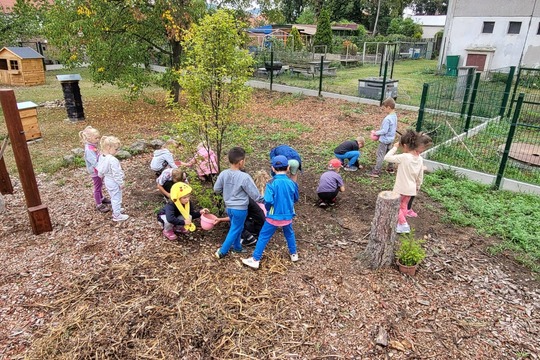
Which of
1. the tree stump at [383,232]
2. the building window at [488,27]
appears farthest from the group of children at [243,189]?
the building window at [488,27]

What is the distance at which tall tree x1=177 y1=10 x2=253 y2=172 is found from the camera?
188 inches

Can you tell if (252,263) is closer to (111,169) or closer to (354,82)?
(111,169)

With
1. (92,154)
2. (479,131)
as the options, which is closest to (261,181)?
(92,154)

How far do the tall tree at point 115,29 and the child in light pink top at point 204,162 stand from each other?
→ 19.2 ft

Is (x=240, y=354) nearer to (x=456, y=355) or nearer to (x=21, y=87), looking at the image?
(x=456, y=355)

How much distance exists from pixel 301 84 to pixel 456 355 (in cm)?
1452

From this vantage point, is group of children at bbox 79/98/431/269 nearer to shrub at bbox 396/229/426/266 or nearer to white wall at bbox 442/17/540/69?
shrub at bbox 396/229/426/266

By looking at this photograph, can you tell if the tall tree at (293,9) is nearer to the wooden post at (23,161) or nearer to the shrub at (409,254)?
the wooden post at (23,161)

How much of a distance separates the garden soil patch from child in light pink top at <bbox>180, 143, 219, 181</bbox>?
103 cm

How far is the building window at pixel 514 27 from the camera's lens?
A: 67.7ft

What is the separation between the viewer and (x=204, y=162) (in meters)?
6.11

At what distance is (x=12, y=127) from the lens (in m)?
4.62

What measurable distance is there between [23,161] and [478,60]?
24.8 metres

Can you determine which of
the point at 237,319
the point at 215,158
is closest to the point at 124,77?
the point at 215,158
